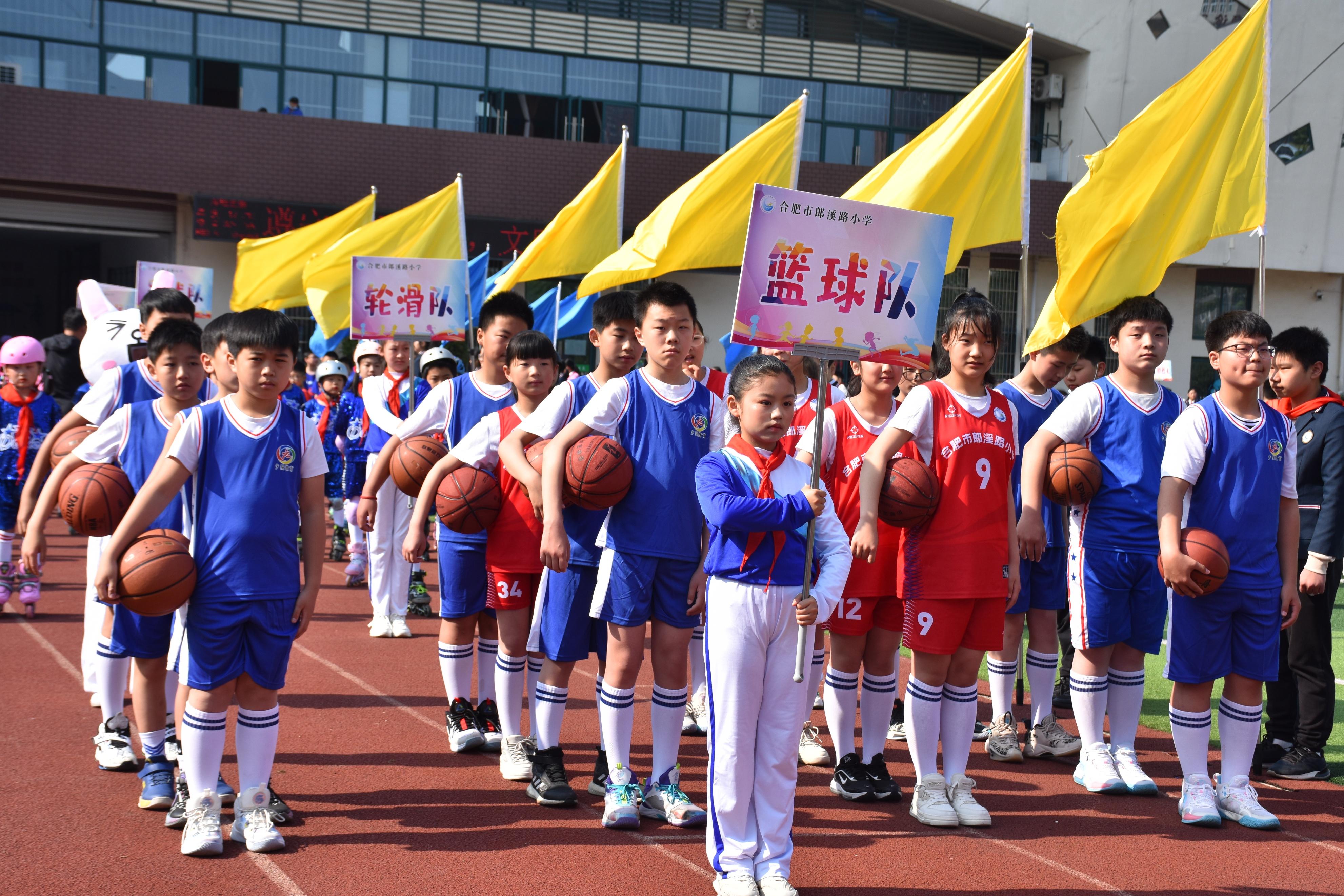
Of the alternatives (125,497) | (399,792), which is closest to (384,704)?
(399,792)

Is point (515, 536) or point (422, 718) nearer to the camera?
point (515, 536)

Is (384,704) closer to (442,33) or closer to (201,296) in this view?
(201,296)

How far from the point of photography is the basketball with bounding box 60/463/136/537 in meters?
5.23

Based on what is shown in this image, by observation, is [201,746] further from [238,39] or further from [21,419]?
[238,39]

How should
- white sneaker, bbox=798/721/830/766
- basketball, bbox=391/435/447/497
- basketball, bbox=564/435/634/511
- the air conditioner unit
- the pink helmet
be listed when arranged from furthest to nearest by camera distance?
the air conditioner unit < the pink helmet < basketball, bbox=391/435/447/497 < white sneaker, bbox=798/721/830/766 < basketball, bbox=564/435/634/511

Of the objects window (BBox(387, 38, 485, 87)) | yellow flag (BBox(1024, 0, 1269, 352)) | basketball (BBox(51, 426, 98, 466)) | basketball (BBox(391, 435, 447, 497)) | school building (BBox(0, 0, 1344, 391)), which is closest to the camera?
basketball (BBox(51, 426, 98, 466))

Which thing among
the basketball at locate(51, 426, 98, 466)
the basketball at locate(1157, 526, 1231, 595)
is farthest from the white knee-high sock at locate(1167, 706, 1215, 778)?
the basketball at locate(51, 426, 98, 466)

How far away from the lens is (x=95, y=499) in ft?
17.2

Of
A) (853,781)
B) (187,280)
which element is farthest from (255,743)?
(187,280)

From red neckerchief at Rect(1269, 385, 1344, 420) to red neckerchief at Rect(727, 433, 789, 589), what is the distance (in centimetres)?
330

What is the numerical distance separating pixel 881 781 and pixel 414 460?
310 centimetres

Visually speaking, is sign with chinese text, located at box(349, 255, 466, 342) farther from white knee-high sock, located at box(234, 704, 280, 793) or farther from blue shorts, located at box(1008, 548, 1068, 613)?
white knee-high sock, located at box(234, 704, 280, 793)

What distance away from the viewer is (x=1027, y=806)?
5.83m

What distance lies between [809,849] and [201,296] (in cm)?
Answer: 1212
